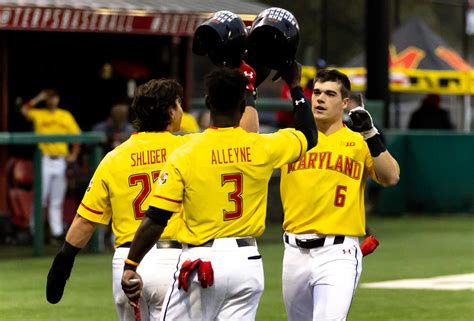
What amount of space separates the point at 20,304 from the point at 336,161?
492 centimetres

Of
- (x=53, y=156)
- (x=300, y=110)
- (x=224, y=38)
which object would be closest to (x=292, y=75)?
(x=300, y=110)

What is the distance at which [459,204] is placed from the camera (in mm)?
24109

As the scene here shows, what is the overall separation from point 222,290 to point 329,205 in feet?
6.32

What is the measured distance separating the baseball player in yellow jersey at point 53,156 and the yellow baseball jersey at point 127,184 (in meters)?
9.94

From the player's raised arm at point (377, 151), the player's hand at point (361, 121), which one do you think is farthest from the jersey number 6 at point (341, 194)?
the player's hand at point (361, 121)

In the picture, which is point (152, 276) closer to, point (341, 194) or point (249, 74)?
point (249, 74)

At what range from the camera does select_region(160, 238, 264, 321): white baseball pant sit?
22.7ft

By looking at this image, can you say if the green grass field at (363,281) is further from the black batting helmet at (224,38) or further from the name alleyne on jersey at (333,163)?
the black batting helmet at (224,38)

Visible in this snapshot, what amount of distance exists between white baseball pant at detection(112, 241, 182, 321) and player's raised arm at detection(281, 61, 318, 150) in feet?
3.02

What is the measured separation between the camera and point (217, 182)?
22.9ft

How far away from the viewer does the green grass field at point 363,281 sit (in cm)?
1222

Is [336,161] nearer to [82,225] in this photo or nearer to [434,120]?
[82,225]

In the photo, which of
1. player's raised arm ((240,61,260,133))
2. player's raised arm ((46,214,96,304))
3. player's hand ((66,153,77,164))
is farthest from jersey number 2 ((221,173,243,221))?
player's hand ((66,153,77,164))

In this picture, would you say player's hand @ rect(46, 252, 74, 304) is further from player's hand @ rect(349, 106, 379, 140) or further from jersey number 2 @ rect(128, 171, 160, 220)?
player's hand @ rect(349, 106, 379, 140)
